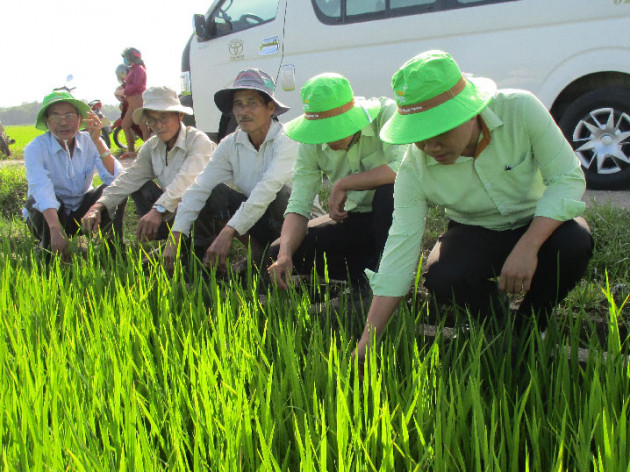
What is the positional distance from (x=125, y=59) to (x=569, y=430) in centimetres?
702

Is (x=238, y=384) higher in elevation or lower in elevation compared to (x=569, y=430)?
higher

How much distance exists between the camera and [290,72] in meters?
4.42

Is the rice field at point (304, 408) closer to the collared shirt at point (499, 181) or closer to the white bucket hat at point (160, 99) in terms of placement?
the collared shirt at point (499, 181)

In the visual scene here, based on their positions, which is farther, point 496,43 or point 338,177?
point 496,43

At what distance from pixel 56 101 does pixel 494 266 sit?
2452 millimetres

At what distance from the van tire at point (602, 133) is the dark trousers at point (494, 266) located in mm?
1802

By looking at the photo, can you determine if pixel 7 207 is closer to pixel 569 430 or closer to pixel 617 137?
pixel 617 137

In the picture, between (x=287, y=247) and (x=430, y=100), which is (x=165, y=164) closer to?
(x=287, y=247)

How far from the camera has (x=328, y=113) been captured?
2076mm

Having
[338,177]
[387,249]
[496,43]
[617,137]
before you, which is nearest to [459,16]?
[496,43]

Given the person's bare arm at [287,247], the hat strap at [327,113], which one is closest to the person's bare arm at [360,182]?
the person's bare arm at [287,247]

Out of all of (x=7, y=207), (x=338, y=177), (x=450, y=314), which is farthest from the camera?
(x=7, y=207)

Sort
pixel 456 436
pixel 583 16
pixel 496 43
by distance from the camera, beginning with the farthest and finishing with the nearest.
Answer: pixel 496 43 < pixel 583 16 < pixel 456 436

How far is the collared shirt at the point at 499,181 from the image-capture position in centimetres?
165
